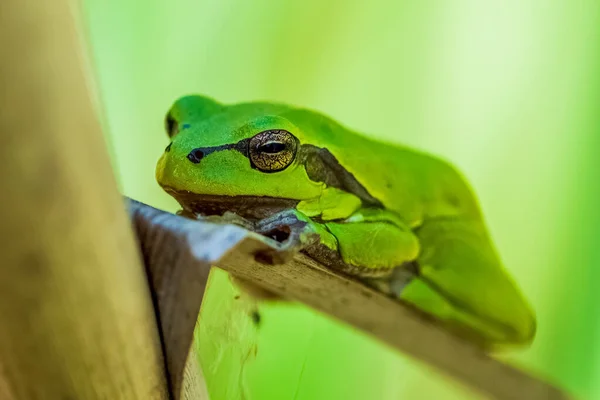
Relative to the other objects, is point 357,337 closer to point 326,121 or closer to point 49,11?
point 326,121

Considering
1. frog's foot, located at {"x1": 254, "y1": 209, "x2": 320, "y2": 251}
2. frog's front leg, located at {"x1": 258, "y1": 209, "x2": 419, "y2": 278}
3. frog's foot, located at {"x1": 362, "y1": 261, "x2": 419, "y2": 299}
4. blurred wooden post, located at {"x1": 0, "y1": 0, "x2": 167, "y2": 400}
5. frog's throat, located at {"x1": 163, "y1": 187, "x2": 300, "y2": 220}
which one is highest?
blurred wooden post, located at {"x1": 0, "y1": 0, "x2": 167, "y2": 400}

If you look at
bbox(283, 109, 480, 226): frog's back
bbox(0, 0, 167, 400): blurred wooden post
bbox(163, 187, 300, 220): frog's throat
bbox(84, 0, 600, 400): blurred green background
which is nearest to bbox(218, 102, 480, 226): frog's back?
bbox(283, 109, 480, 226): frog's back

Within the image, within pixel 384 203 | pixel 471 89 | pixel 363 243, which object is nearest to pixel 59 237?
pixel 363 243

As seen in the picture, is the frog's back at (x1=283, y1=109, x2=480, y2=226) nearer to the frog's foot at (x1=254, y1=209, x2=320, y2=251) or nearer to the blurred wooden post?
the frog's foot at (x1=254, y1=209, x2=320, y2=251)

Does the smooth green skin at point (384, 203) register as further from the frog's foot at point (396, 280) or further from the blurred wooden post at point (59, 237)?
the blurred wooden post at point (59, 237)

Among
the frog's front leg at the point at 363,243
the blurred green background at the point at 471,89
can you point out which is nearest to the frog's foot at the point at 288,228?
the frog's front leg at the point at 363,243

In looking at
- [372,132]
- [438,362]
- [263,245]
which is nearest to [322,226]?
[438,362]

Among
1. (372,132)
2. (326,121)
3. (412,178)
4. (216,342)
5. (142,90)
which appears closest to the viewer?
(216,342)
